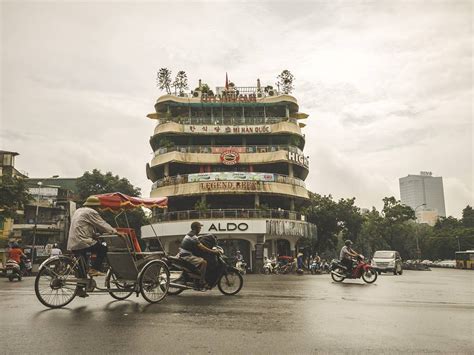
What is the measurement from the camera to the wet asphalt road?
463 centimetres

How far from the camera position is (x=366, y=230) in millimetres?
60906

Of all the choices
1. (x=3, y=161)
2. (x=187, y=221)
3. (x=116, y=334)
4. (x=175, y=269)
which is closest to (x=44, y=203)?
(x=3, y=161)

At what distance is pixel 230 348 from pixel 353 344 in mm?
1447

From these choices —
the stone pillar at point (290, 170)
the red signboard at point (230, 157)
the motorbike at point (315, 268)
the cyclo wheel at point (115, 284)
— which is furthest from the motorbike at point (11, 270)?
the stone pillar at point (290, 170)

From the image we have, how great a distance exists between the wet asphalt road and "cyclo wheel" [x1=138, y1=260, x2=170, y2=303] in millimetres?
191

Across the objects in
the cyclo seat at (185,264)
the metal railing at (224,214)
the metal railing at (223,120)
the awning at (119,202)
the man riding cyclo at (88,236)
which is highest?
the metal railing at (223,120)

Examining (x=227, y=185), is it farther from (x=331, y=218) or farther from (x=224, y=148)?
(x=331, y=218)

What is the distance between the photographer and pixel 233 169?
39.8 m

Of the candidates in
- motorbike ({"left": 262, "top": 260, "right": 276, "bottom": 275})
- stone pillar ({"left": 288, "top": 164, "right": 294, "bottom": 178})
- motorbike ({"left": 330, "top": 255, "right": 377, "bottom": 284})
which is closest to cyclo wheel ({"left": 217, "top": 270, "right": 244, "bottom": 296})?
motorbike ({"left": 330, "top": 255, "right": 377, "bottom": 284})

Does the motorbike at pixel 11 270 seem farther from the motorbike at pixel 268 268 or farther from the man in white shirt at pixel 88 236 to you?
the motorbike at pixel 268 268

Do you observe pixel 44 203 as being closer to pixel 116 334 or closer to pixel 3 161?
pixel 3 161

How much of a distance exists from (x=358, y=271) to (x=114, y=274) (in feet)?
34.0

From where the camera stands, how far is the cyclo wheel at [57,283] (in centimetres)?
696

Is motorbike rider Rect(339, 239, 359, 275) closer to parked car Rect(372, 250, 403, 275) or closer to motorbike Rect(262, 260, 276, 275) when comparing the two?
parked car Rect(372, 250, 403, 275)
